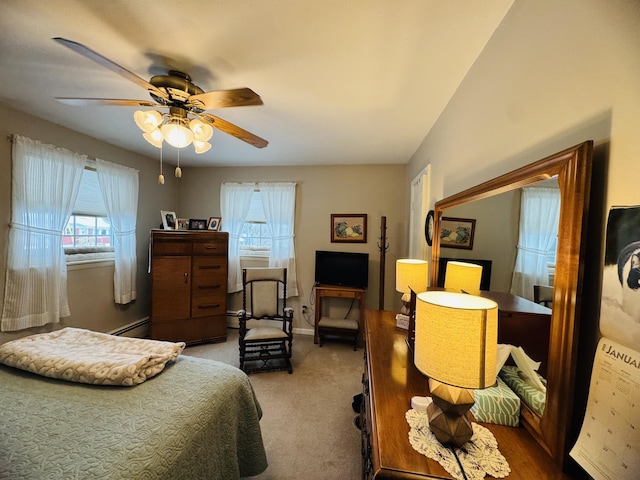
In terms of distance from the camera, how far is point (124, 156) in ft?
10.7

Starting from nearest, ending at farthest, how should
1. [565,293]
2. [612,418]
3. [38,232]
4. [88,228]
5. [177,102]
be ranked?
[612,418] < [565,293] < [177,102] < [38,232] < [88,228]

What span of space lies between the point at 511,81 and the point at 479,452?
1310mm

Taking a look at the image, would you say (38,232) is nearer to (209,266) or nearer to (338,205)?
(209,266)

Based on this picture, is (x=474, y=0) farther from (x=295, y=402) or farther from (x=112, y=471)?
(x=295, y=402)

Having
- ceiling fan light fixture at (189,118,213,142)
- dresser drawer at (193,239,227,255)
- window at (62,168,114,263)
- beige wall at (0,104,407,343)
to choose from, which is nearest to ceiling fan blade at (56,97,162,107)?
ceiling fan light fixture at (189,118,213,142)

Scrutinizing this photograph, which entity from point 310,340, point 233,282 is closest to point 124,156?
point 233,282

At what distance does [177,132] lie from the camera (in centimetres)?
153

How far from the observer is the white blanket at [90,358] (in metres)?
1.29

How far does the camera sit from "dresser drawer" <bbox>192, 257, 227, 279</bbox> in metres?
3.34

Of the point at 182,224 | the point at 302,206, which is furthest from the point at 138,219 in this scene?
the point at 302,206

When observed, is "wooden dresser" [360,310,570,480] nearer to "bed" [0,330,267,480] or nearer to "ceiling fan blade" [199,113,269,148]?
"bed" [0,330,267,480]

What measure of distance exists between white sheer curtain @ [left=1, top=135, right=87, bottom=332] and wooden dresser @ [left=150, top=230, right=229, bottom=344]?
2.66ft

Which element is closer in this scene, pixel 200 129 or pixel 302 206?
pixel 200 129

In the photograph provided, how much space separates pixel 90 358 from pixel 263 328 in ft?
5.69
